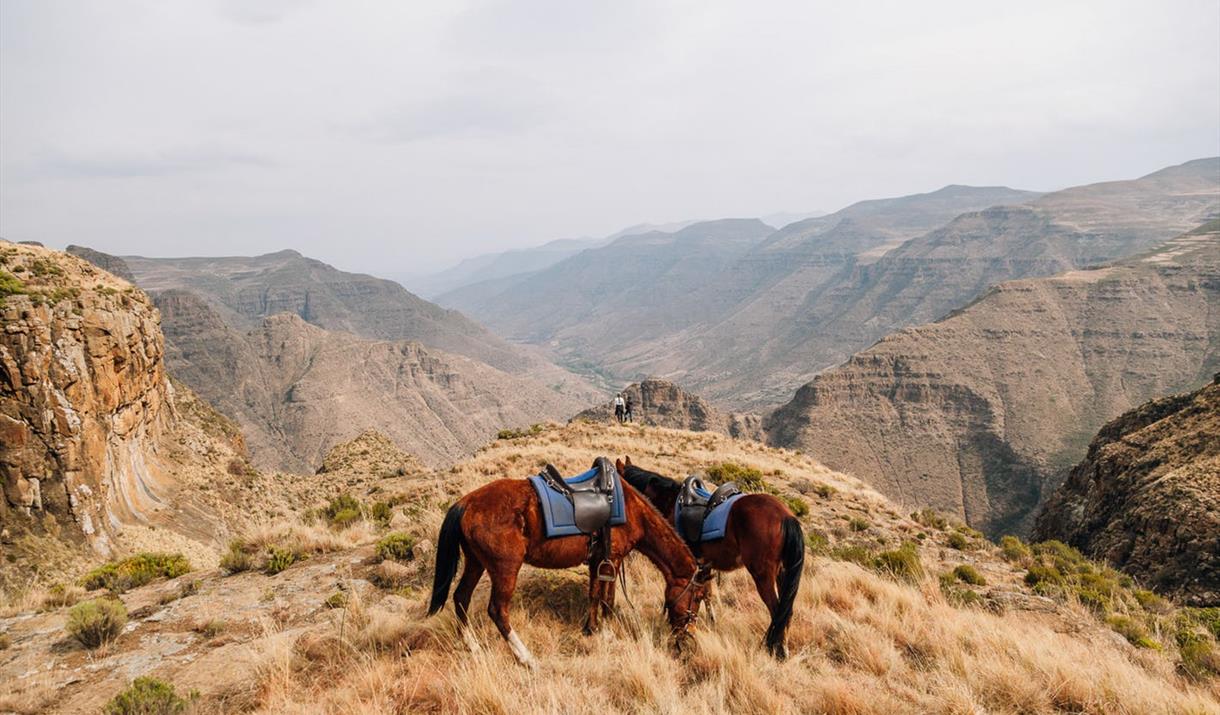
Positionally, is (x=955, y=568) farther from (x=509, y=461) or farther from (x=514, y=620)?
(x=509, y=461)

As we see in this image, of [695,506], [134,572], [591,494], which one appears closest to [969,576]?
[695,506]

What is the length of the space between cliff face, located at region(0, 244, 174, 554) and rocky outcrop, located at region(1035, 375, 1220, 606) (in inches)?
1249

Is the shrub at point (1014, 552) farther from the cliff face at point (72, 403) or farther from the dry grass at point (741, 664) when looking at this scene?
the cliff face at point (72, 403)

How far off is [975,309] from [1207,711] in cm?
13708

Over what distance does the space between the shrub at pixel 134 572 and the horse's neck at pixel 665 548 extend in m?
8.39

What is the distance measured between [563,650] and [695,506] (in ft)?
7.43

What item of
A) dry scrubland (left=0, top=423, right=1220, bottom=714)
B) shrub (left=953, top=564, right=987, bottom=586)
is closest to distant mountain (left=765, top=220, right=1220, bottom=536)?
shrub (left=953, top=564, right=987, bottom=586)

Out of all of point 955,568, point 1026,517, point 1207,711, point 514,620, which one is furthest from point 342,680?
point 1026,517

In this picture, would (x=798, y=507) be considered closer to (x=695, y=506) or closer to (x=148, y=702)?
(x=695, y=506)

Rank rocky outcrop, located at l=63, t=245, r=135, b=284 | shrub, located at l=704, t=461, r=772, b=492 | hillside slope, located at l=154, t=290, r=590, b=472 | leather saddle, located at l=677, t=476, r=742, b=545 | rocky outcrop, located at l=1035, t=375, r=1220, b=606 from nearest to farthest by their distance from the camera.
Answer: leather saddle, located at l=677, t=476, r=742, b=545 → rocky outcrop, located at l=1035, t=375, r=1220, b=606 → shrub, located at l=704, t=461, r=772, b=492 → hillside slope, located at l=154, t=290, r=590, b=472 → rocky outcrop, located at l=63, t=245, r=135, b=284

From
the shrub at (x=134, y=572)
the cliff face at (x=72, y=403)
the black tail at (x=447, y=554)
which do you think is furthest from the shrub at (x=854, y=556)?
the cliff face at (x=72, y=403)

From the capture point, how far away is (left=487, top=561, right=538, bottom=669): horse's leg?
18.8ft

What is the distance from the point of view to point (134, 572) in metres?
9.45

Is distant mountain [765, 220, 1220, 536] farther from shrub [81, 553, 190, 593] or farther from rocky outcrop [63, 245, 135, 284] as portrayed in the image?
rocky outcrop [63, 245, 135, 284]
